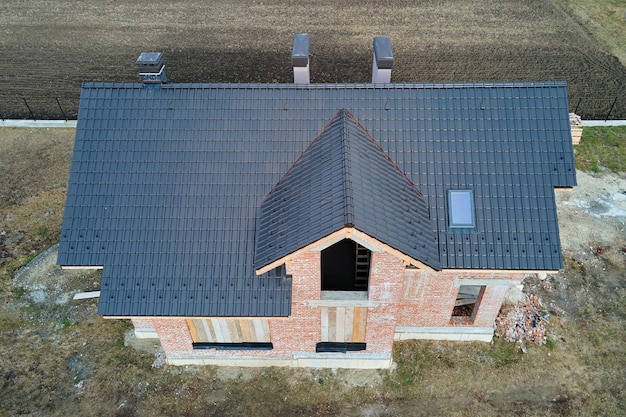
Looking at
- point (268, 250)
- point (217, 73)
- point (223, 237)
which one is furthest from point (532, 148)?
point (217, 73)

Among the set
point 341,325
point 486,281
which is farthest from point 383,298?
point 486,281

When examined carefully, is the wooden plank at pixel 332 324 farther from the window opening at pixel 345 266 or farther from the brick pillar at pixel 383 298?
the brick pillar at pixel 383 298

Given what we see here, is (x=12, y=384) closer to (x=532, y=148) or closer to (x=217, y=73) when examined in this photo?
(x=532, y=148)

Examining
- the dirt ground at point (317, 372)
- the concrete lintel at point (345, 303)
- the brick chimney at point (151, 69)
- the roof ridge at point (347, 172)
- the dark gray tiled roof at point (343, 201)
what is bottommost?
the dirt ground at point (317, 372)

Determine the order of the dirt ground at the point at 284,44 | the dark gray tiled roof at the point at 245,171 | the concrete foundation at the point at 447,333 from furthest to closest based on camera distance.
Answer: the dirt ground at the point at 284,44 < the concrete foundation at the point at 447,333 < the dark gray tiled roof at the point at 245,171

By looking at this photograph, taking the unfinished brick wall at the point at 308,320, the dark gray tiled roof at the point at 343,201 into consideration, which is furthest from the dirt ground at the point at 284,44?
the unfinished brick wall at the point at 308,320

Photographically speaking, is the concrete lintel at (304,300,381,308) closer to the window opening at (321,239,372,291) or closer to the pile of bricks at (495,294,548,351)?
the window opening at (321,239,372,291)
